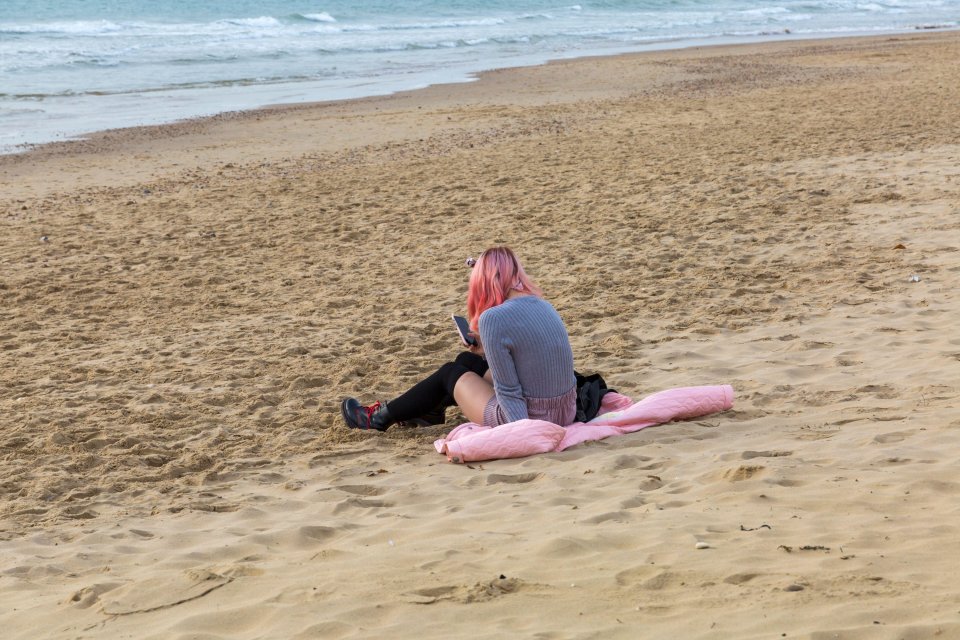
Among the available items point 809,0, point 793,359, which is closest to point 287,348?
point 793,359

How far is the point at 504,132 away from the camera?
1554cm

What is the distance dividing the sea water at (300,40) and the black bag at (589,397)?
12.4 meters

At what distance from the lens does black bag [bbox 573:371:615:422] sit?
17.4ft

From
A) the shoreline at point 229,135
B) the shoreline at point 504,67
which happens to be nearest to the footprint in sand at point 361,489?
the shoreline at point 229,135

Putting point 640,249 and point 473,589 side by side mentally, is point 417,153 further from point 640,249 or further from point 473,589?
point 473,589

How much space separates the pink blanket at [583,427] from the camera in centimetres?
493

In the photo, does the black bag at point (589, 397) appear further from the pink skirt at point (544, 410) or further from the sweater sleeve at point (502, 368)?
the sweater sleeve at point (502, 368)

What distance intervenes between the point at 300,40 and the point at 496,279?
33.9m

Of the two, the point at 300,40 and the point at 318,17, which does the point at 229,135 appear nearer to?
the point at 300,40

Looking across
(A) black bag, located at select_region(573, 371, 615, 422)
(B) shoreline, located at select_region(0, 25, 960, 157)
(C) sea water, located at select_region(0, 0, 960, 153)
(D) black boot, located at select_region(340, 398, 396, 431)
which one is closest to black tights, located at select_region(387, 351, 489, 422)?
(D) black boot, located at select_region(340, 398, 396, 431)

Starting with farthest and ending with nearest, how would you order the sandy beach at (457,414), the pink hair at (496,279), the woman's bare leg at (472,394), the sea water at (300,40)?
the sea water at (300,40)
the woman's bare leg at (472,394)
the pink hair at (496,279)
the sandy beach at (457,414)

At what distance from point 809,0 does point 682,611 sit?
5833 centimetres

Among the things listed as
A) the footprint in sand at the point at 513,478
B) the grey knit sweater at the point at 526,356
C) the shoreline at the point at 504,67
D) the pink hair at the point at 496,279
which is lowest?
the footprint in sand at the point at 513,478

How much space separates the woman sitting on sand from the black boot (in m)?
0.40
